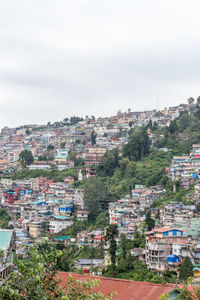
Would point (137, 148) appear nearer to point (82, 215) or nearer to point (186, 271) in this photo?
point (82, 215)

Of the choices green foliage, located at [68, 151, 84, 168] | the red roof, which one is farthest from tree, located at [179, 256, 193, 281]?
green foliage, located at [68, 151, 84, 168]

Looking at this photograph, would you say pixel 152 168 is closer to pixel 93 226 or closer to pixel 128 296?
pixel 93 226

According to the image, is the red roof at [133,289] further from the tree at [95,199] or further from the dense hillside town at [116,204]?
the tree at [95,199]

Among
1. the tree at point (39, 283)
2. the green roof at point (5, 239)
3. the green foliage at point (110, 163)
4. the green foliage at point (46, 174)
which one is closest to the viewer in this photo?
the tree at point (39, 283)

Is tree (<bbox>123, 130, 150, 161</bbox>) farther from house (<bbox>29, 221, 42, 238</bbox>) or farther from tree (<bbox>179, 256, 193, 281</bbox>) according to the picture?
tree (<bbox>179, 256, 193, 281</bbox>)

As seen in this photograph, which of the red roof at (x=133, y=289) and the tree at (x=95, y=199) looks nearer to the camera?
the red roof at (x=133, y=289)

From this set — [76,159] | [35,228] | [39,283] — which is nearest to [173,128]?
[76,159]

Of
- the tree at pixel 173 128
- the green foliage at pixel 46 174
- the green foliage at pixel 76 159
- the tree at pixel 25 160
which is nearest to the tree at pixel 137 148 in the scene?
the tree at pixel 173 128
